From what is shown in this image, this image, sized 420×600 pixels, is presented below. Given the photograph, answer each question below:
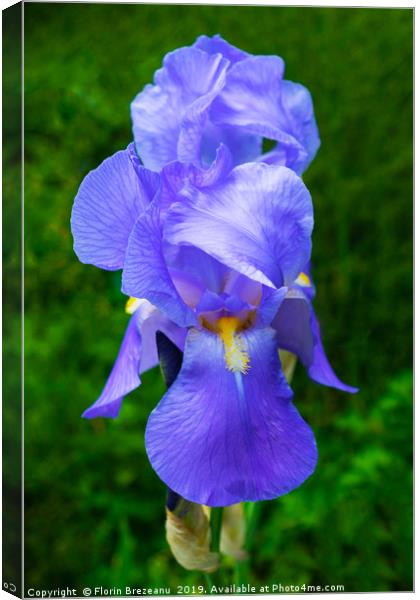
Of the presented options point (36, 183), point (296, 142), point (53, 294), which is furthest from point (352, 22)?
point (296, 142)

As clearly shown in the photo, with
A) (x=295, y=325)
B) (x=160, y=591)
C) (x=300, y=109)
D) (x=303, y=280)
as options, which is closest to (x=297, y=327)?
(x=295, y=325)

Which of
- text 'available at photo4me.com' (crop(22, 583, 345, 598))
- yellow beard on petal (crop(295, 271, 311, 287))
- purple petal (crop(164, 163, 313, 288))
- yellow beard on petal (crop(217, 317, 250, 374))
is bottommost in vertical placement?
text 'available at photo4me.com' (crop(22, 583, 345, 598))

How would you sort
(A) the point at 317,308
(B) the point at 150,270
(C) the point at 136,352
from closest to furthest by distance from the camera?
(B) the point at 150,270 < (C) the point at 136,352 < (A) the point at 317,308

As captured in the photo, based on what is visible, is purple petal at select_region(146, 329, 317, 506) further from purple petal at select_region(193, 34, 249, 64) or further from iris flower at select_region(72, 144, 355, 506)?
purple petal at select_region(193, 34, 249, 64)

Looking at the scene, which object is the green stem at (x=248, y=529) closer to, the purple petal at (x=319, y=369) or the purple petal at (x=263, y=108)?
the purple petal at (x=319, y=369)

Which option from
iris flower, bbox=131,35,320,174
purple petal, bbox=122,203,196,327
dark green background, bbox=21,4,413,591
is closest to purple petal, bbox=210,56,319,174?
iris flower, bbox=131,35,320,174

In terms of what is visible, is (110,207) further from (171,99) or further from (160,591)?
(160,591)

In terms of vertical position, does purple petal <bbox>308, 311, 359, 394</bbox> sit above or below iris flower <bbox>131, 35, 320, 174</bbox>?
below

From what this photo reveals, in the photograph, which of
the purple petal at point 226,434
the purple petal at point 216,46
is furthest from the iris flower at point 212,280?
the purple petal at point 216,46
